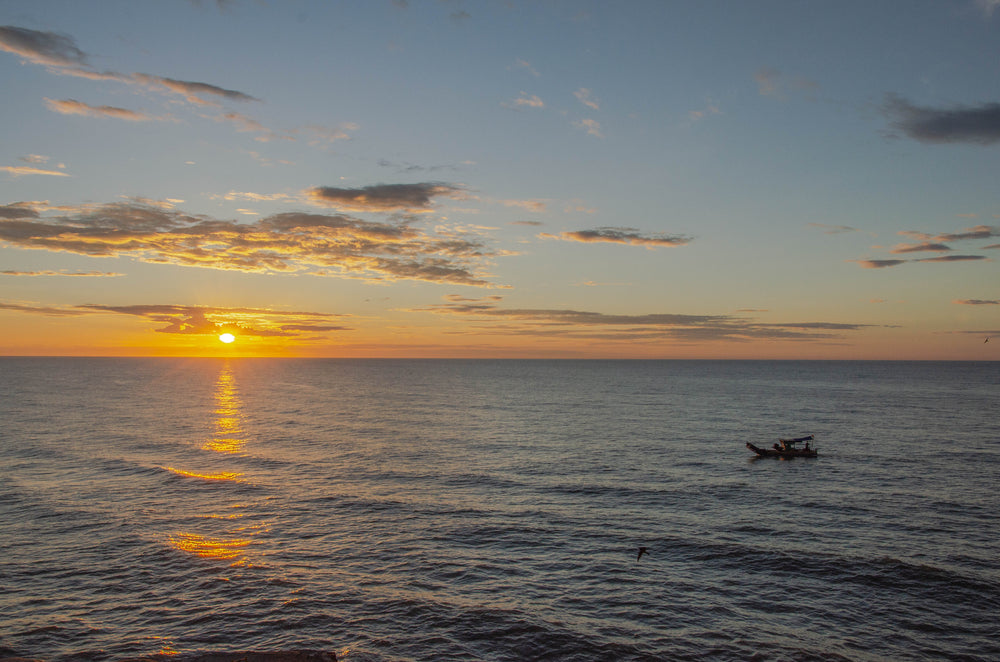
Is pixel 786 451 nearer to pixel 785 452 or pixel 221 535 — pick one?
pixel 785 452

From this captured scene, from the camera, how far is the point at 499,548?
35750 millimetres

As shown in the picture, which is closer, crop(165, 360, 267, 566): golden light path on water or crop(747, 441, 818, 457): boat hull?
crop(165, 360, 267, 566): golden light path on water

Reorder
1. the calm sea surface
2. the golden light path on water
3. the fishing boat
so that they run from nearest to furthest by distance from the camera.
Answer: the calm sea surface → the golden light path on water → the fishing boat

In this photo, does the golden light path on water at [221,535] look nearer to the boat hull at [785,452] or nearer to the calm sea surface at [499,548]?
the calm sea surface at [499,548]

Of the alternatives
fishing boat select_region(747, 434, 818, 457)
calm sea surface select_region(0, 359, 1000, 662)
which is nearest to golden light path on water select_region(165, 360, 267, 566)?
calm sea surface select_region(0, 359, 1000, 662)

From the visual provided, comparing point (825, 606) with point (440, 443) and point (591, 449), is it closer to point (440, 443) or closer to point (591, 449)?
point (591, 449)

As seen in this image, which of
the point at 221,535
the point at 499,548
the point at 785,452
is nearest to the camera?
the point at 499,548

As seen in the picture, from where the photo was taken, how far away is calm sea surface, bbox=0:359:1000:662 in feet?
82.8

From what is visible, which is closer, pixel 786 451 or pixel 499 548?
pixel 499 548

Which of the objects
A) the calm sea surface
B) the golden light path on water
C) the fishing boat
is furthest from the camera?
the fishing boat

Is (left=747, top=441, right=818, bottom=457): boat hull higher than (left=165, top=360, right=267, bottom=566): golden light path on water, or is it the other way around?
(left=747, top=441, right=818, bottom=457): boat hull

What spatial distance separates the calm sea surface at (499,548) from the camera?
994 inches

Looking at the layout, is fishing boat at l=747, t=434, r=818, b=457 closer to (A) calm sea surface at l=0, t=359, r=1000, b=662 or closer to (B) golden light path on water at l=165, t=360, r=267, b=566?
(A) calm sea surface at l=0, t=359, r=1000, b=662

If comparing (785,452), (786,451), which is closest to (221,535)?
(785,452)
